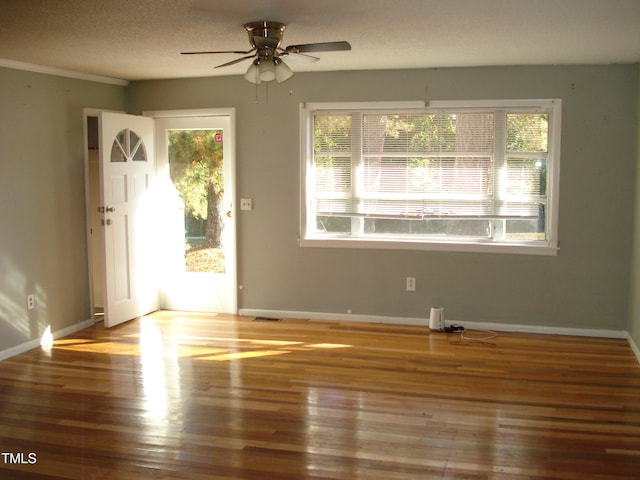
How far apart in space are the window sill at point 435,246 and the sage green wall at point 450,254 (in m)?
0.05

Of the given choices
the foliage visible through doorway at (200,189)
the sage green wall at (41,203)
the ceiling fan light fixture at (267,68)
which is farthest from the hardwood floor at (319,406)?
the ceiling fan light fixture at (267,68)

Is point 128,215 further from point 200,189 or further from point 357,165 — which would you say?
point 357,165

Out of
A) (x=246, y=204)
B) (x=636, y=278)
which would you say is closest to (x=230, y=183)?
(x=246, y=204)

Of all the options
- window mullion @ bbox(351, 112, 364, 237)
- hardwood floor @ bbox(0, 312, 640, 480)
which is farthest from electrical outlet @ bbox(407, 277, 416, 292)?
window mullion @ bbox(351, 112, 364, 237)

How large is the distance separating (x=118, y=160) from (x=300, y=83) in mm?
1801

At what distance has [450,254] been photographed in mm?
5824

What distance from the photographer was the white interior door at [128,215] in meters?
5.75

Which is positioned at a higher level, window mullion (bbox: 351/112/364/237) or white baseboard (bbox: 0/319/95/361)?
window mullion (bbox: 351/112/364/237)

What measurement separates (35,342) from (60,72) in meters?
2.25

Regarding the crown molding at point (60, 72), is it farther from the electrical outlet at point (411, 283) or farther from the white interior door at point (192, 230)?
the electrical outlet at point (411, 283)

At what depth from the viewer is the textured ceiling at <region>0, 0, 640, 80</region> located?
135 inches

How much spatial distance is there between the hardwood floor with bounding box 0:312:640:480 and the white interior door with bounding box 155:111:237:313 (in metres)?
0.80

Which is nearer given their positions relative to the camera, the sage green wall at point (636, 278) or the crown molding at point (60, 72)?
the crown molding at point (60, 72)

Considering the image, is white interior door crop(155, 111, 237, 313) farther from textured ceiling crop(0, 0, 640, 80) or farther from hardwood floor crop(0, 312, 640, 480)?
textured ceiling crop(0, 0, 640, 80)
